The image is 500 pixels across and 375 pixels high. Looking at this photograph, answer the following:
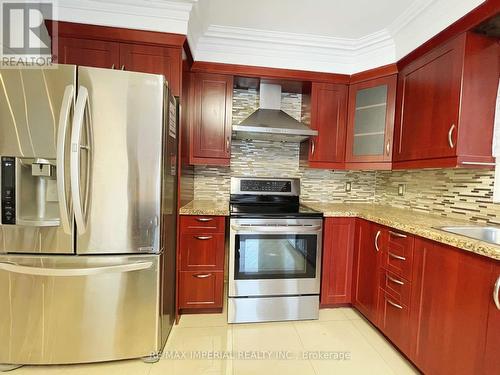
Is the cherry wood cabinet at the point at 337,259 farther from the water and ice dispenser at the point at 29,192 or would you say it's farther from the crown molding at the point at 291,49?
the water and ice dispenser at the point at 29,192

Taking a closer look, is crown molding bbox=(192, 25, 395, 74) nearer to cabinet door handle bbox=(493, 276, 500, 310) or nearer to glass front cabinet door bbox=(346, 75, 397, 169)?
glass front cabinet door bbox=(346, 75, 397, 169)

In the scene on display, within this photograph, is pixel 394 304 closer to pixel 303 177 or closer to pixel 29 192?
pixel 303 177

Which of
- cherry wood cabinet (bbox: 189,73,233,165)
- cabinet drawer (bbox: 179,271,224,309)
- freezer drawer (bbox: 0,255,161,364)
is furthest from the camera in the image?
cherry wood cabinet (bbox: 189,73,233,165)

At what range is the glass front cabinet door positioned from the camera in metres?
2.13

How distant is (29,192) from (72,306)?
26.8 inches

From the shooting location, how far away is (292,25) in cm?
200

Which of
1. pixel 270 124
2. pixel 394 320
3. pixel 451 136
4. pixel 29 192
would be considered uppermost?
pixel 270 124

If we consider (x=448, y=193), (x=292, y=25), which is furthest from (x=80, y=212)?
(x=448, y=193)

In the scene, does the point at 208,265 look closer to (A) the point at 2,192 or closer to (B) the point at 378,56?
(A) the point at 2,192

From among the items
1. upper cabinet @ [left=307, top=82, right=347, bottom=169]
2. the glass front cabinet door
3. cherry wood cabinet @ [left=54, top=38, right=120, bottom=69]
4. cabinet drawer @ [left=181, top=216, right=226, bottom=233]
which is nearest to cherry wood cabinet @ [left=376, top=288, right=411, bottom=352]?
the glass front cabinet door

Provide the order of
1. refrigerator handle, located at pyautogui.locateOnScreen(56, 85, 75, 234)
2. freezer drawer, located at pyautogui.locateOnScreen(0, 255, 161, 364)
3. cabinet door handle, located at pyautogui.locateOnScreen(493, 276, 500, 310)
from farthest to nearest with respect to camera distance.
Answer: freezer drawer, located at pyautogui.locateOnScreen(0, 255, 161, 364) < refrigerator handle, located at pyautogui.locateOnScreen(56, 85, 75, 234) < cabinet door handle, located at pyautogui.locateOnScreen(493, 276, 500, 310)

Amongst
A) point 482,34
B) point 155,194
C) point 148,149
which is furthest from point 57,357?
point 482,34

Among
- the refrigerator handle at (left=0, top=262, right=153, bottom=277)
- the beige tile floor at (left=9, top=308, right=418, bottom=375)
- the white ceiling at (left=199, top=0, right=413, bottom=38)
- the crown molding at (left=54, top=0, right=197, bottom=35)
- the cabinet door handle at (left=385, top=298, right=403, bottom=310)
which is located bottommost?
the beige tile floor at (left=9, top=308, right=418, bottom=375)

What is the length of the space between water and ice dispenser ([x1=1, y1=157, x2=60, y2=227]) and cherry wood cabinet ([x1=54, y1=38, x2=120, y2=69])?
0.83 m
